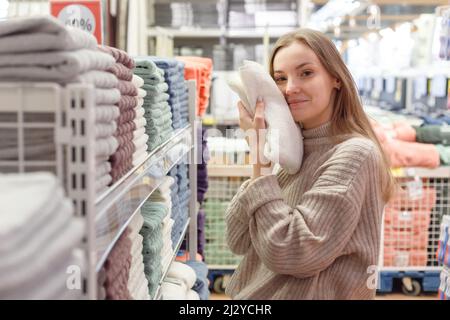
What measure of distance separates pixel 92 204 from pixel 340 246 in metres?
0.87

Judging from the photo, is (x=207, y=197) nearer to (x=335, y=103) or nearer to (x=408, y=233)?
(x=408, y=233)

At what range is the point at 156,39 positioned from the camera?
5.24m

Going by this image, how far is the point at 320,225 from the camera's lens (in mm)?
1676

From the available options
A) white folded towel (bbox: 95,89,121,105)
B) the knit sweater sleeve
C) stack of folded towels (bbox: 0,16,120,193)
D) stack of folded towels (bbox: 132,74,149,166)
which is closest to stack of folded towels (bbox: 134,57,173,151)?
stack of folded towels (bbox: 132,74,149,166)

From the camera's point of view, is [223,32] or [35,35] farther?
[223,32]

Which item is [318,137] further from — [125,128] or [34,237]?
[34,237]

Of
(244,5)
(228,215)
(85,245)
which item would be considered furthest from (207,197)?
(85,245)

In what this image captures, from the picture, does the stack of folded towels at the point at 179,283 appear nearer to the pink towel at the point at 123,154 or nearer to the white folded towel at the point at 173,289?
the white folded towel at the point at 173,289

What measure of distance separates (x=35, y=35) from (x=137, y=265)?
0.84 meters

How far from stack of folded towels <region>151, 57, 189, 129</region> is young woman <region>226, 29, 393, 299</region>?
0.51 meters

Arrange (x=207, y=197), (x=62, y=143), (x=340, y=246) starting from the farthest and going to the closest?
(x=207, y=197) → (x=340, y=246) → (x=62, y=143)

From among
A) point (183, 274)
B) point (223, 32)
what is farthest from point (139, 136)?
point (223, 32)

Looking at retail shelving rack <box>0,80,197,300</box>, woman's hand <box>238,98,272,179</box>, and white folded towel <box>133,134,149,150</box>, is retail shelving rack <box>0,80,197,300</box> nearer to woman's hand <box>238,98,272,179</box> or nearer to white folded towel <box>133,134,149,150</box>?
white folded towel <box>133,134,149,150</box>

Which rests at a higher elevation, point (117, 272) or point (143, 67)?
point (143, 67)
